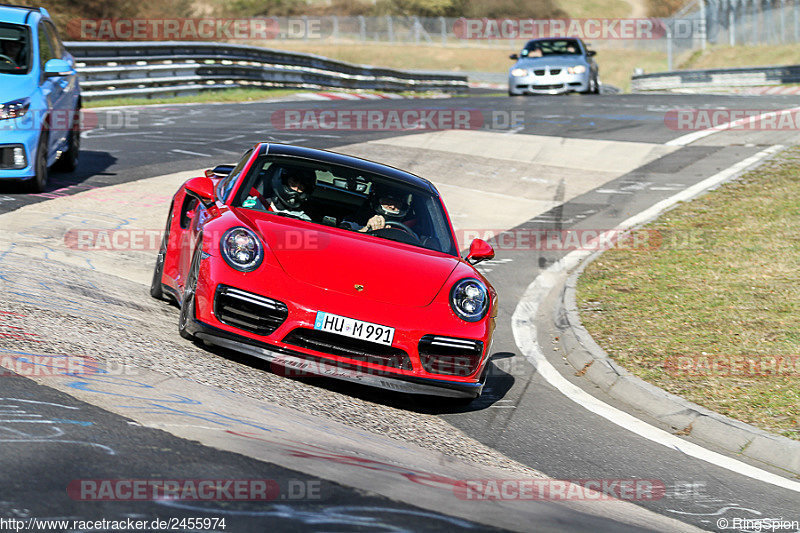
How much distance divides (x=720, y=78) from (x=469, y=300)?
32007 millimetres

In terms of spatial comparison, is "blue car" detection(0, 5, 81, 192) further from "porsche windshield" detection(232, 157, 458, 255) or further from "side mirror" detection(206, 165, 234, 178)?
"porsche windshield" detection(232, 157, 458, 255)

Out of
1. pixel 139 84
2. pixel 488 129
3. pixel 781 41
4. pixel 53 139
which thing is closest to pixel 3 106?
Result: pixel 53 139

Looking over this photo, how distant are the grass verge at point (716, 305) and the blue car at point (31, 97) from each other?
19.3ft

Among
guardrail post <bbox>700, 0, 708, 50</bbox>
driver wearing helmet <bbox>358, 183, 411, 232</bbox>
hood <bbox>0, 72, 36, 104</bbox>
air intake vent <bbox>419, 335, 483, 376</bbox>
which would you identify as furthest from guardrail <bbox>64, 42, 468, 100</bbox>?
guardrail post <bbox>700, 0, 708, 50</bbox>

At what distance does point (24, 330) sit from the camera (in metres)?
5.84

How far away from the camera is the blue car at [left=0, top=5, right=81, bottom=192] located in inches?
398

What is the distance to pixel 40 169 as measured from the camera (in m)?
10.8

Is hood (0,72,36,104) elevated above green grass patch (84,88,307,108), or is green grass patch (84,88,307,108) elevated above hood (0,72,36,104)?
hood (0,72,36,104)

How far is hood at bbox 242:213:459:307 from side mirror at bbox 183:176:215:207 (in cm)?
50

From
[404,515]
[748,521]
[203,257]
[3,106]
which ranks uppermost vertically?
[3,106]

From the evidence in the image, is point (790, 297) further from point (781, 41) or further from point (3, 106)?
point (781, 41)

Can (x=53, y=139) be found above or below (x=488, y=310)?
above

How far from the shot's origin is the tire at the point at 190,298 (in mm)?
6059

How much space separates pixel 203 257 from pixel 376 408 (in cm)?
141
